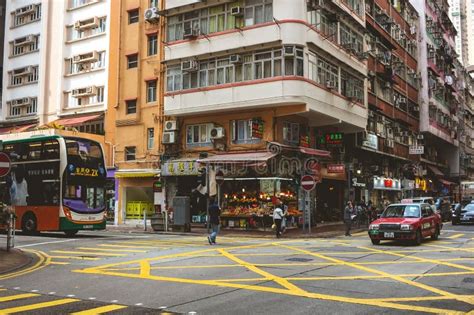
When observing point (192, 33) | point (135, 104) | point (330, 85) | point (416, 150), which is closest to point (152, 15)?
point (192, 33)

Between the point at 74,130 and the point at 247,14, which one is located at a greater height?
the point at 247,14

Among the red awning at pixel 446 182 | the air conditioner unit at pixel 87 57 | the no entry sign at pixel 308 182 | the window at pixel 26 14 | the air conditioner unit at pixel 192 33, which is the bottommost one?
the no entry sign at pixel 308 182

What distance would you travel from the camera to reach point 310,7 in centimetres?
2694

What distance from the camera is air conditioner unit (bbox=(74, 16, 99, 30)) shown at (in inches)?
1403

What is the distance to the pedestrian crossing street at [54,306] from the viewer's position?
295 inches

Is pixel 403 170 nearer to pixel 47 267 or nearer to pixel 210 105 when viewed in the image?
pixel 210 105

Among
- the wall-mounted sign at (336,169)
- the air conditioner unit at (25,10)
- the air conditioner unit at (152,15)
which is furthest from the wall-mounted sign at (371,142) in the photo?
the air conditioner unit at (25,10)

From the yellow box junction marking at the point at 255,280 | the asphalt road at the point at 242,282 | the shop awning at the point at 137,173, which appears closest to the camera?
the asphalt road at the point at 242,282

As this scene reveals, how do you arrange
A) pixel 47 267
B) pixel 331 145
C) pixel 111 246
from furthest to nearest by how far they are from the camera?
1. pixel 331 145
2. pixel 111 246
3. pixel 47 267

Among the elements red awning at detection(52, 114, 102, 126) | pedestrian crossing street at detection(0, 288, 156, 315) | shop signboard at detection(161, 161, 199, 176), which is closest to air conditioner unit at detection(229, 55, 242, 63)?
shop signboard at detection(161, 161, 199, 176)

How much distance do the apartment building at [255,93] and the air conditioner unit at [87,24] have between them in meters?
7.71

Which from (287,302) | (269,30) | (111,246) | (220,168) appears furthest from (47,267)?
(269,30)

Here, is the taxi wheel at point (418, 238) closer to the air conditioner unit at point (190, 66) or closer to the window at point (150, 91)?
the air conditioner unit at point (190, 66)

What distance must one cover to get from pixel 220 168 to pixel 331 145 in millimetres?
7484
